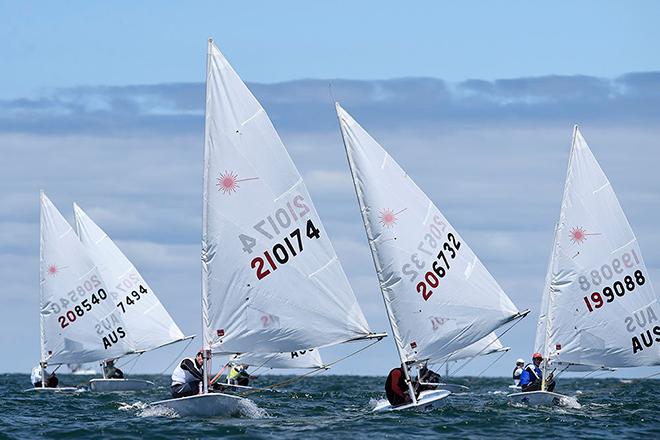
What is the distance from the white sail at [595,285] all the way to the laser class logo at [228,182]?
12.5 meters

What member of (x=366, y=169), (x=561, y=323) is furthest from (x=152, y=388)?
(x=366, y=169)

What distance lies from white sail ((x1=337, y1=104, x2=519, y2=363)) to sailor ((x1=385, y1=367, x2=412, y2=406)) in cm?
46

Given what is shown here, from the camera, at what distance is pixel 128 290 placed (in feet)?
186

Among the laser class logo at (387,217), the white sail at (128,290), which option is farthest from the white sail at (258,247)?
the white sail at (128,290)

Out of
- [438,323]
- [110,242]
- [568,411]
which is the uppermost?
[110,242]

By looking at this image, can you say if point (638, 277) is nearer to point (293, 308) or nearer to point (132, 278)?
point (293, 308)

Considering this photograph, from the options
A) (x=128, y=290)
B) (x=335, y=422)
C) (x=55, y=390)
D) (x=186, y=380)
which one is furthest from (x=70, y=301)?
(x=335, y=422)

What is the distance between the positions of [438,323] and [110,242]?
26703 mm

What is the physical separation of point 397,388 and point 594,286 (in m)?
8.93

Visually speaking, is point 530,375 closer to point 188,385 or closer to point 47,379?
point 188,385

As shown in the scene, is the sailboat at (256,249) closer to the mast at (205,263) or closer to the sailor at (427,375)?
the mast at (205,263)

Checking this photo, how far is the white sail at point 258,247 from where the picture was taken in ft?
98.1

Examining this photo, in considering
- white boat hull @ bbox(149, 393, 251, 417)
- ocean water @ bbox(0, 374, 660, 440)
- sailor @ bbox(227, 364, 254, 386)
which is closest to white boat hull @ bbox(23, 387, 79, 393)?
sailor @ bbox(227, 364, 254, 386)

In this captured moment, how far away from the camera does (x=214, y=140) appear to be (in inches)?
1177
